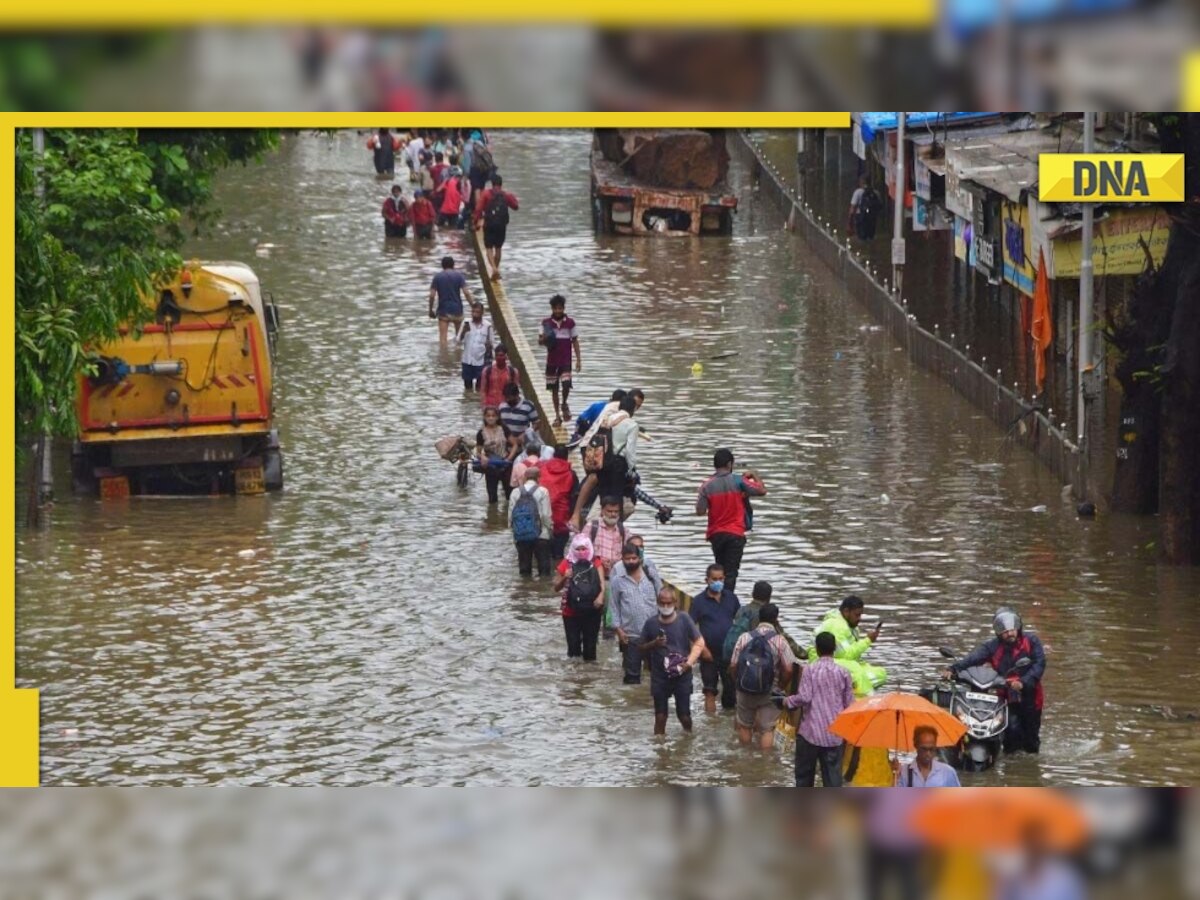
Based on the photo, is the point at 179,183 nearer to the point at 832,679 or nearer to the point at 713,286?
the point at 713,286

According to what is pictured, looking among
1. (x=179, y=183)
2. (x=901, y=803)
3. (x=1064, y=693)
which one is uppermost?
(x=179, y=183)

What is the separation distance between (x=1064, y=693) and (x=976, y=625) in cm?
188

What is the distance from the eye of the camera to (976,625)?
65.6 ft

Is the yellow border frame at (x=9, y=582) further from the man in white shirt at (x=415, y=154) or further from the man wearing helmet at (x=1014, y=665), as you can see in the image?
the man in white shirt at (x=415, y=154)

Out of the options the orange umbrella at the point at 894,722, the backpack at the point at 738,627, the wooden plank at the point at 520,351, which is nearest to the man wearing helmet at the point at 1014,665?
the backpack at the point at 738,627

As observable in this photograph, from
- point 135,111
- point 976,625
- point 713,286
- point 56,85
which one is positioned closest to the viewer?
point 56,85

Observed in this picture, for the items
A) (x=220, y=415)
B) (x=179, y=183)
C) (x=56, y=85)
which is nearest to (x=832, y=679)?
(x=56, y=85)

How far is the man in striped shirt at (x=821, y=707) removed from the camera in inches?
611

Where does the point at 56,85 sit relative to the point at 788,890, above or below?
above

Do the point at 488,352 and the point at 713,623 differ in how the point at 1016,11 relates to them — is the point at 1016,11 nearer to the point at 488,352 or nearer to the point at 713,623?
the point at 713,623

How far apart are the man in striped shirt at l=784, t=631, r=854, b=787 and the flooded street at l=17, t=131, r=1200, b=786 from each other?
1.55 ft

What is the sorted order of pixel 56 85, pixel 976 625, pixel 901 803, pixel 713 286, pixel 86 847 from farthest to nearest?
pixel 713 286
pixel 976 625
pixel 86 847
pixel 901 803
pixel 56 85

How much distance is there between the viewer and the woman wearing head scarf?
60.8ft

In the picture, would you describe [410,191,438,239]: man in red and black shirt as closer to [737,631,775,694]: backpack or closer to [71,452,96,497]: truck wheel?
[71,452,96,497]: truck wheel
